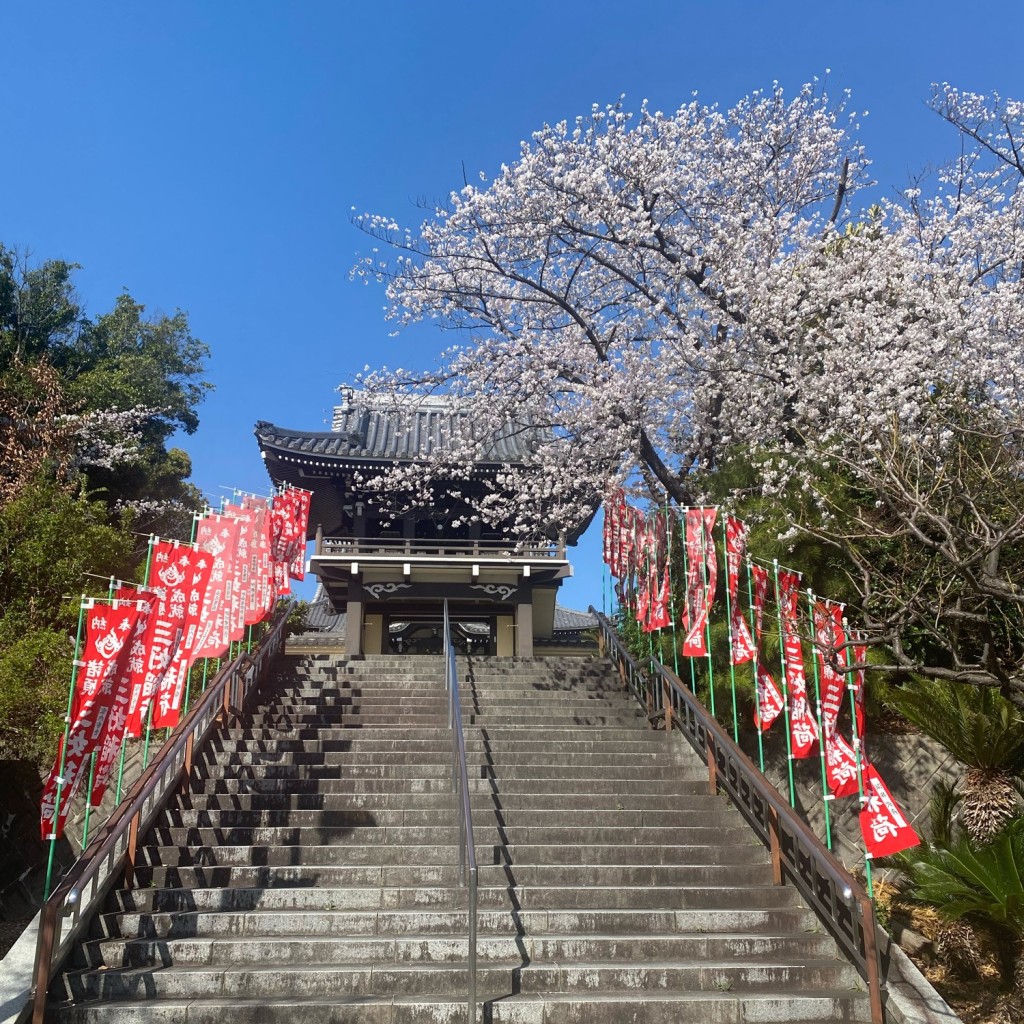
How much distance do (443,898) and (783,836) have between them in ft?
10.7

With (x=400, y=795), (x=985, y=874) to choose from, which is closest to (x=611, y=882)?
(x=400, y=795)

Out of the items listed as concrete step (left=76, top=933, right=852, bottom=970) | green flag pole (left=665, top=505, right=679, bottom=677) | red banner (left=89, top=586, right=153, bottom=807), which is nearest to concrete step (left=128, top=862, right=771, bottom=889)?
concrete step (left=76, top=933, right=852, bottom=970)

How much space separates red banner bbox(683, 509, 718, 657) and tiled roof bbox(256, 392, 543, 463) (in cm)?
706

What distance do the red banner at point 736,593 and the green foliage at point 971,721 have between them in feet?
5.89

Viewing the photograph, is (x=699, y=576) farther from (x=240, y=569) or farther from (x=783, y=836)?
(x=240, y=569)

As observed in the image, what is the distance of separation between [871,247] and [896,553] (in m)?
4.80

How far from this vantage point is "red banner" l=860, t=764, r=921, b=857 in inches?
269

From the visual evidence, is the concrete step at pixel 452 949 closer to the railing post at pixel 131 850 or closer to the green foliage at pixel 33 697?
the railing post at pixel 131 850

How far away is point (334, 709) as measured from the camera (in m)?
11.8

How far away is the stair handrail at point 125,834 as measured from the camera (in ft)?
18.5

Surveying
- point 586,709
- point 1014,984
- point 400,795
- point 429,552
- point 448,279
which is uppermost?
point 448,279

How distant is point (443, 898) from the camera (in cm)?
701

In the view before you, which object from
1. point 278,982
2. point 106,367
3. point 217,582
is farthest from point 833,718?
point 106,367

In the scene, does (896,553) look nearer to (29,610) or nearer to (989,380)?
(989,380)
